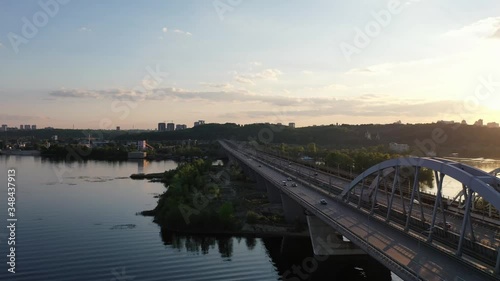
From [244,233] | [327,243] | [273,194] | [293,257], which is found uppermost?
[273,194]

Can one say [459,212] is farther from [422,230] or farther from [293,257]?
[293,257]

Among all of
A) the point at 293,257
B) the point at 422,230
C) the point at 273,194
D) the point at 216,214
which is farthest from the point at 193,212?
the point at 422,230

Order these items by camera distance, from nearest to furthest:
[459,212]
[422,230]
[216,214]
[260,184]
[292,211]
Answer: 1. [422,230]
2. [459,212]
3. [216,214]
4. [292,211]
5. [260,184]

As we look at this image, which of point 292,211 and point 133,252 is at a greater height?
point 292,211

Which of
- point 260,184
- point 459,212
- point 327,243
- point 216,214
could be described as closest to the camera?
point 459,212

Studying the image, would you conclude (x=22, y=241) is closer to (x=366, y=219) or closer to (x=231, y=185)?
(x=366, y=219)

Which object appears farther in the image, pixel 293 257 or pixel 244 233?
pixel 244 233

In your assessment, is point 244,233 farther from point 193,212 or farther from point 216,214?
point 193,212
